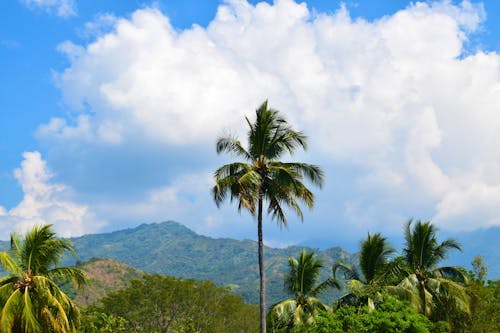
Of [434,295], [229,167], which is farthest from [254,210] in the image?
[434,295]

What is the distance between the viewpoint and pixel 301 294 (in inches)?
1298

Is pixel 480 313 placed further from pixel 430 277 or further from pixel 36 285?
pixel 36 285

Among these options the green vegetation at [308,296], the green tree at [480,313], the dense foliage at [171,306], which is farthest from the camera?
the dense foliage at [171,306]

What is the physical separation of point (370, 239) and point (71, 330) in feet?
62.3

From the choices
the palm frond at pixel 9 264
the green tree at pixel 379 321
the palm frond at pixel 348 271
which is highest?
the palm frond at pixel 348 271

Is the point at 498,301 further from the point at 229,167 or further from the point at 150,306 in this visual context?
the point at 150,306

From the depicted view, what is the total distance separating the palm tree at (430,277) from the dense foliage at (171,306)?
3115cm

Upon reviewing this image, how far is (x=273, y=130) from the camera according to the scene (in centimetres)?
2503

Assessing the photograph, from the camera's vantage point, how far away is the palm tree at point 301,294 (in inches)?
1169

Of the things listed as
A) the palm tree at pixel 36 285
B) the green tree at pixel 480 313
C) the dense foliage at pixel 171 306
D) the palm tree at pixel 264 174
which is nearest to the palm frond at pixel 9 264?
the palm tree at pixel 36 285

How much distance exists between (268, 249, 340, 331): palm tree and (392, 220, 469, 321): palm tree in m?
4.51

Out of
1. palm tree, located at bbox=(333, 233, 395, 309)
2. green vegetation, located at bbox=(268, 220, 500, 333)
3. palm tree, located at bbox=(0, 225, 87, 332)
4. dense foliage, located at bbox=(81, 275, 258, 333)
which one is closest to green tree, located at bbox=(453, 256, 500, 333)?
green vegetation, located at bbox=(268, 220, 500, 333)

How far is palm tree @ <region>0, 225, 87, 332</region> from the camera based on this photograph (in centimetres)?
1630

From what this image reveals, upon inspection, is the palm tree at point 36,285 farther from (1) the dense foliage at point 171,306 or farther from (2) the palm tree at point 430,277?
(1) the dense foliage at point 171,306
